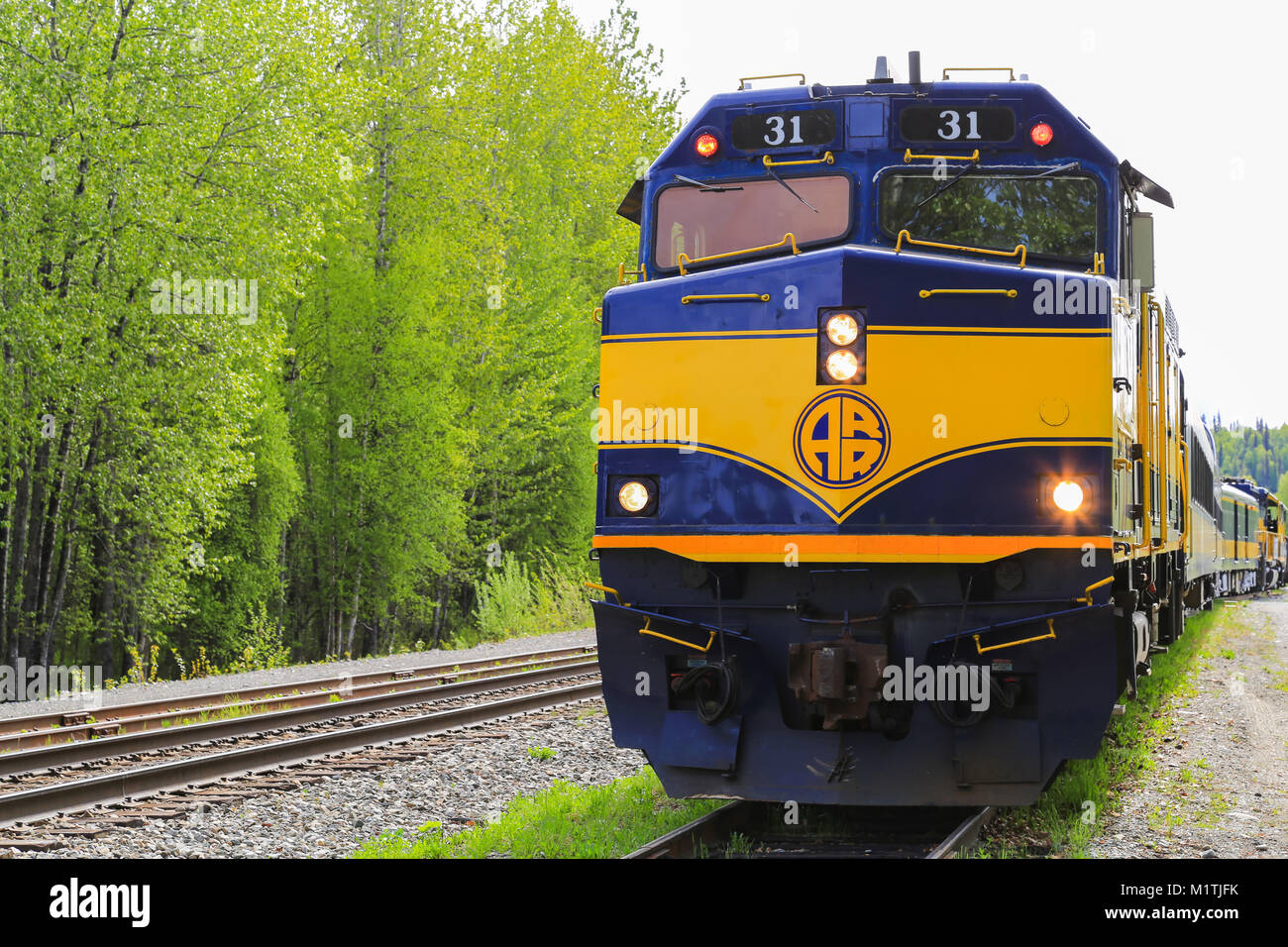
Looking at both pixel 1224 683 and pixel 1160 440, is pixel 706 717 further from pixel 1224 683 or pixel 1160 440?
pixel 1224 683

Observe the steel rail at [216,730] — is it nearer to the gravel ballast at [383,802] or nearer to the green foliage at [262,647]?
the gravel ballast at [383,802]

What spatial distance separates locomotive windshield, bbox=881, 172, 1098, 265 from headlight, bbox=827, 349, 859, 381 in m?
0.91

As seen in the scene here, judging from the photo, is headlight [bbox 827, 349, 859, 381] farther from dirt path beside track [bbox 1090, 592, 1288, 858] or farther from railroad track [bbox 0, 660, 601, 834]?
railroad track [bbox 0, 660, 601, 834]

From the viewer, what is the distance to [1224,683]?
14398 mm

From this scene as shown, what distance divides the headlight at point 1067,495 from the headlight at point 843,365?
3.75 feet

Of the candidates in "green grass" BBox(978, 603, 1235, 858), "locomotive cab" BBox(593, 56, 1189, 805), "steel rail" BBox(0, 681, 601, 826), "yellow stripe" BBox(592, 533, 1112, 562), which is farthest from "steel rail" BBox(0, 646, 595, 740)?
"green grass" BBox(978, 603, 1235, 858)

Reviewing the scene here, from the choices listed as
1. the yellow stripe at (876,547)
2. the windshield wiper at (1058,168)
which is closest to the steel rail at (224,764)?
the yellow stripe at (876,547)

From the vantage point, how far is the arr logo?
652 cm

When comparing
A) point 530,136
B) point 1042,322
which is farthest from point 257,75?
point 1042,322

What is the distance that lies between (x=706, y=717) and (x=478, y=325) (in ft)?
71.5

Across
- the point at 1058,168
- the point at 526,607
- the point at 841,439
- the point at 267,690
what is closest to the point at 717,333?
the point at 841,439

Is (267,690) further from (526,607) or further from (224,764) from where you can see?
(526,607)

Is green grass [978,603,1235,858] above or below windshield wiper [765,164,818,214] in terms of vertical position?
below

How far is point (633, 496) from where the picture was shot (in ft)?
22.7
